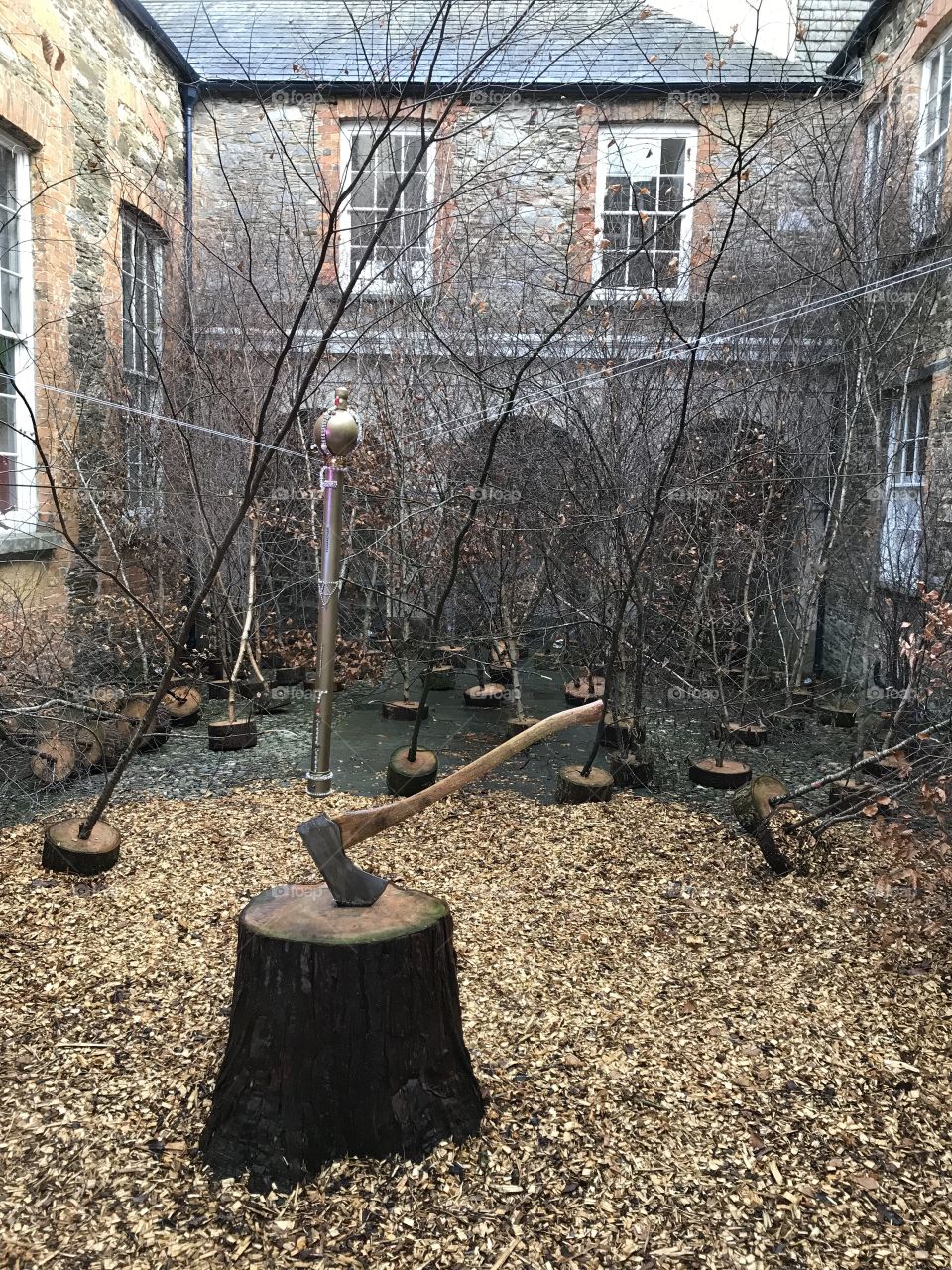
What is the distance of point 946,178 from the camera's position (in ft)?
23.9

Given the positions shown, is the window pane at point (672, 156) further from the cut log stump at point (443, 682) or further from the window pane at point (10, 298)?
the window pane at point (10, 298)

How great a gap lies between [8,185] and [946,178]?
7650mm

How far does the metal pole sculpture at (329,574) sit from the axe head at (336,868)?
0.49 meters

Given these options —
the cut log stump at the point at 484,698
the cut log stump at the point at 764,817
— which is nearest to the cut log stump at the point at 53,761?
the cut log stump at the point at 484,698

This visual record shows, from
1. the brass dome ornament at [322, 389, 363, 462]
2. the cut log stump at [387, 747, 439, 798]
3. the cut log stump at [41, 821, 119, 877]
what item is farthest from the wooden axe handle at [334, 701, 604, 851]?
the cut log stump at [387, 747, 439, 798]

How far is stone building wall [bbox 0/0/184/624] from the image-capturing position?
23.4 ft

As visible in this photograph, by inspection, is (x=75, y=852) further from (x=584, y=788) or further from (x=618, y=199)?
(x=618, y=199)

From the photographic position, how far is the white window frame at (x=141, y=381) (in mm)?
8445

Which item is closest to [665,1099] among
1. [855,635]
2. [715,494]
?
[715,494]

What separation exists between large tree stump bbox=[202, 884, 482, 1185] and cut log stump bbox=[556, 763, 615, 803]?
3.23 meters

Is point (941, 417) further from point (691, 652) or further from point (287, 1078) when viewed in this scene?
point (287, 1078)

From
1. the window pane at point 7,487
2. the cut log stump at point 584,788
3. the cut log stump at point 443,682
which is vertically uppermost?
the window pane at point 7,487

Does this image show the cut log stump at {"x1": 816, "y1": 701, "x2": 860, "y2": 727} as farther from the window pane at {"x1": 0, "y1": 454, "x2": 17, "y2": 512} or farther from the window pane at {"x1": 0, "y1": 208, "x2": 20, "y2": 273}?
the window pane at {"x1": 0, "y1": 208, "x2": 20, "y2": 273}

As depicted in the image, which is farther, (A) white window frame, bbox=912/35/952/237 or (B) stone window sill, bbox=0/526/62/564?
(A) white window frame, bbox=912/35/952/237
